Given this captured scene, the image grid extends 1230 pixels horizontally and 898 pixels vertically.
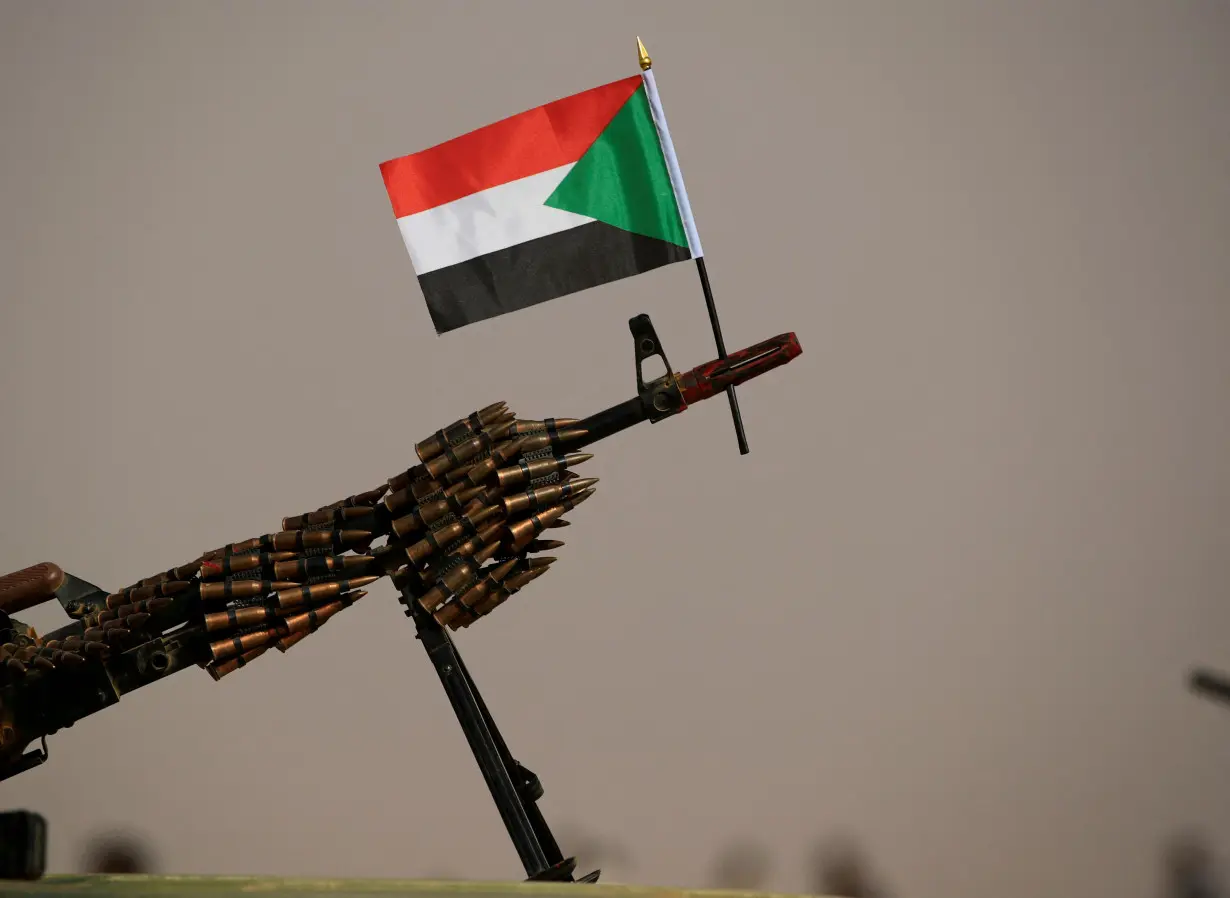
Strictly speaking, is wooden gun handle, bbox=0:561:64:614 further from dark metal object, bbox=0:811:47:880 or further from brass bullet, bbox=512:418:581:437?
brass bullet, bbox=512:418:581:437

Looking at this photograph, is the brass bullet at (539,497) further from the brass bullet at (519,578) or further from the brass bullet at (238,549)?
the brass bullet at (238,549)

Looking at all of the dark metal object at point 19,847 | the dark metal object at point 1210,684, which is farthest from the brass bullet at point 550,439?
the dark metal object at point 1210,684

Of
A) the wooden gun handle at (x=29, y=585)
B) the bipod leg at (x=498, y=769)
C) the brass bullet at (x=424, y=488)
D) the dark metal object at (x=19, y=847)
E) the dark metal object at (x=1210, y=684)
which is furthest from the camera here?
the dark metal object at (x=1210, y=684)

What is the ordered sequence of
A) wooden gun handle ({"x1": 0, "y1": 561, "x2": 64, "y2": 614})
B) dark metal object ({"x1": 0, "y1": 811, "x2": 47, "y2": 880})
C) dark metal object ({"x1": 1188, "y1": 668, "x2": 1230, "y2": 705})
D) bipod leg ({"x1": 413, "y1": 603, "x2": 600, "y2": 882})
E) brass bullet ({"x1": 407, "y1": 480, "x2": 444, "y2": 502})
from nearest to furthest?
dark metal object ({"x1": 0, "y1": 811, "x2": 47, "y2": 880}), bipod leg ({"x1": 413, "y1": 603, "x2": 600, "y2": 882}), brass bullet ({"x1": 407, "y1": 480, "x2": 444, "y2": 502}), wooden gun handle ({"x1": 0, "y1": 561, "x2": 64, "y2": 614}), dark metal object ({"x1": 1188, "y1": 668, "x2": 1230, "y2": 705})

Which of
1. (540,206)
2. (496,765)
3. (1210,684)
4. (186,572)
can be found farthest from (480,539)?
(1210,684)

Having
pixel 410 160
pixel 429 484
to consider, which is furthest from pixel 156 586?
pixel 410 160

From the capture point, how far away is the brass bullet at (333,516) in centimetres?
311

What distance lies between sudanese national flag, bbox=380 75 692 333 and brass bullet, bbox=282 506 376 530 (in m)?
0.57

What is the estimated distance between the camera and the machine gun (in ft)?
9.82

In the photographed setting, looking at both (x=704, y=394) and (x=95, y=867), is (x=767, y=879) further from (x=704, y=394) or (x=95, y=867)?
(x=95, y=867)

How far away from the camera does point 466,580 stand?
3.00m

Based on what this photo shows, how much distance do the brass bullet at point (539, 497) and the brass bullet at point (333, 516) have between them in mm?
428

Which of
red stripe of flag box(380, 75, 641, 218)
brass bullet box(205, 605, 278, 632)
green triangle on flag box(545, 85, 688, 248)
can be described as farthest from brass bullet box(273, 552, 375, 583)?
green triangle on flag box(545, 85, 688, 248)

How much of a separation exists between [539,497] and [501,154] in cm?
102
